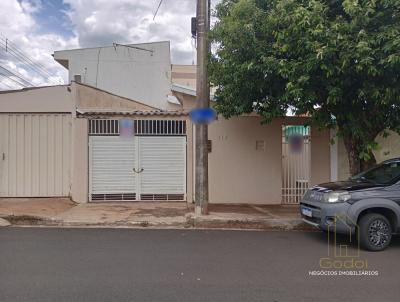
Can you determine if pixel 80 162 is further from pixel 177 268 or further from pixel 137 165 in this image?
pixel 177 268

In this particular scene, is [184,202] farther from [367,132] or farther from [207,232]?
[367,132]

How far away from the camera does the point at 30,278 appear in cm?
518

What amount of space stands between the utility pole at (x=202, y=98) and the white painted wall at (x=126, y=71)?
16284mm

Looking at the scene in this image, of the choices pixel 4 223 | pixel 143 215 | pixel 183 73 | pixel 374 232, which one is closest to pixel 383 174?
pixel 374 232

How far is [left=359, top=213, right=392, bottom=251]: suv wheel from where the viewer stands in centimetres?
697

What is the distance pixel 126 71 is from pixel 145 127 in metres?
15.5

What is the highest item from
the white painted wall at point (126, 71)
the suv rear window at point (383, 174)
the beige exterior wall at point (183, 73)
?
the beige exterior wall at point (183, 73)

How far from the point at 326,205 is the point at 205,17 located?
17.6ft

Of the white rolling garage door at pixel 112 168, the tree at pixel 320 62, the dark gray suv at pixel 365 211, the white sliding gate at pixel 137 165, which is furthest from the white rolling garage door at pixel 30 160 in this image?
the dark gray suv at pixel 365 211

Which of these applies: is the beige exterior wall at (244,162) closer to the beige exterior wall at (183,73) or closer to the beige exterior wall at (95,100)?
the beige exterior wall at (95,100)

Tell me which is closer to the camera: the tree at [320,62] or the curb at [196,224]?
the tree at [320,62]

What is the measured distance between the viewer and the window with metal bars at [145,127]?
38.4 ft

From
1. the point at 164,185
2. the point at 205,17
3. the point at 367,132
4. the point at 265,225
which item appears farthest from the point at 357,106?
the point at 164,185

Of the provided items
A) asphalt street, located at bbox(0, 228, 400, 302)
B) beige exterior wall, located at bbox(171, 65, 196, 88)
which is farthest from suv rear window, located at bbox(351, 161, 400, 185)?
beige exterior wall, located at bbox(171, 65, 196, 88)
